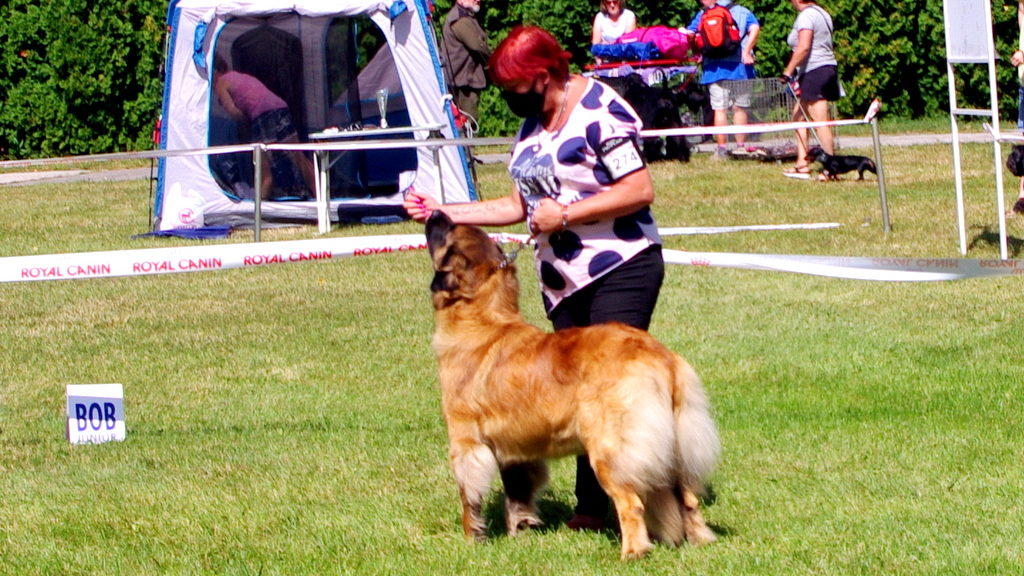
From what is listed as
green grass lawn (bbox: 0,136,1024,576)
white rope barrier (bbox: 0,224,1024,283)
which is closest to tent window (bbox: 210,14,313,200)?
green grass lawn (bbox: 0,136,1024,576)

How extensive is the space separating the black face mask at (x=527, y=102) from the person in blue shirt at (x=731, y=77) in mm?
12507

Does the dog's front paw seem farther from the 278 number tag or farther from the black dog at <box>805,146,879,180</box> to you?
the black dog at <box>805,146,879,180</box>

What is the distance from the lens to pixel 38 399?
24.4 ft

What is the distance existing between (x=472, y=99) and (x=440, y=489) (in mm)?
12037

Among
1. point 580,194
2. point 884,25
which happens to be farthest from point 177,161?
point 884,25

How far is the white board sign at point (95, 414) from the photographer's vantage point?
6320 millimetres

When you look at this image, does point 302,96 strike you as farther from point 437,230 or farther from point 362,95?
point 437,230

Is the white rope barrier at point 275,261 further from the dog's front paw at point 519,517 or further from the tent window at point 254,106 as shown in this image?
the tent window at point 254,106

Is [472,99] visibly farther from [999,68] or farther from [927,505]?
[927,505]

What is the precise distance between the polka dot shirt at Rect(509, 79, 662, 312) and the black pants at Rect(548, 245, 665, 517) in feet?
0.13

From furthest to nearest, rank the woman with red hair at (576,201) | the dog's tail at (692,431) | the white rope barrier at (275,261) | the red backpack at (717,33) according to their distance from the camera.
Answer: the red backpack at (717,33) < the white rope barrier at (275,261) < the woman with red hair at (576,201) < the dog's tail at (692,431)

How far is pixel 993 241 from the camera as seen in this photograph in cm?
1093

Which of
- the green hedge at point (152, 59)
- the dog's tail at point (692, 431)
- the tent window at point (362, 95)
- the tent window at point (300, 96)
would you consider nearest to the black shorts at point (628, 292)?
the dog's tail at point (692, 431)

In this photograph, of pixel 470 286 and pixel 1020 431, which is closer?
pixel 470 286
